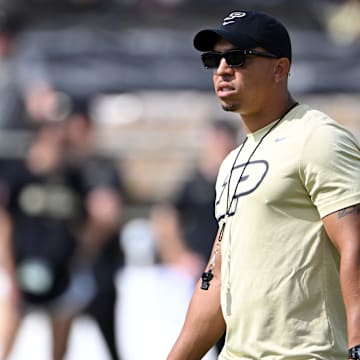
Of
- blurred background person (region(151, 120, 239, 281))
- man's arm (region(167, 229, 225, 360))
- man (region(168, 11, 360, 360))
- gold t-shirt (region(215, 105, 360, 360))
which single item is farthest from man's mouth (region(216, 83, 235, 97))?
blurred background person (region(151, 120, 239, 281))

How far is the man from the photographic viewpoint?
4.05 meters

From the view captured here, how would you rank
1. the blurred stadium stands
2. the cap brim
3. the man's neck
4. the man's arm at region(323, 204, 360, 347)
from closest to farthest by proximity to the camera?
the man's arm at region(323, 204, 360, 347) → the cap brim → the man's neck → the blurred stadium stands

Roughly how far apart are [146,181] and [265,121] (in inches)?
356

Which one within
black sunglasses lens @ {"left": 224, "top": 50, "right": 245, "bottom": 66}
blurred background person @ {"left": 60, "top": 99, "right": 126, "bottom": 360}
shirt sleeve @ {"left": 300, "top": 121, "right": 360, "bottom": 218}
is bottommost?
blurred background person @ {"left": 60, "top": 99, "right": 126, "bottom": 360}

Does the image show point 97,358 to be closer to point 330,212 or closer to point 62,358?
point 62,358

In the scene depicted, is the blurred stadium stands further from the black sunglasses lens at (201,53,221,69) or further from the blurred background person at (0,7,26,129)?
the black sunglasses lens at (201,53,221,69)

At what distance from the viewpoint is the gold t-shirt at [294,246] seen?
407 cm

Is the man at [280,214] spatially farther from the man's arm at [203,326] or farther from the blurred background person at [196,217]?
the blurred background person at [196,217]

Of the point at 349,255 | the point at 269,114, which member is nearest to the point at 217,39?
the point at 269,114

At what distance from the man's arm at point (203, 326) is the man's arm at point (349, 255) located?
0.70 metres

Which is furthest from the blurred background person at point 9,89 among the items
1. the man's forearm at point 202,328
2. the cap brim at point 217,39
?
the cap brim at point 217,39

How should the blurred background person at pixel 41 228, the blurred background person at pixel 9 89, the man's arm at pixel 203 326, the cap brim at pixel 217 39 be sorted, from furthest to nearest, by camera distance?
the blurred background person at pixel 9 89
the blurred background person at pixel 41 228
the man's arm at pixel 203 326
the cap brim at pixel 217 39

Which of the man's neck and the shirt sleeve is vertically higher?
the man's neck

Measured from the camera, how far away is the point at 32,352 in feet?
36.3
